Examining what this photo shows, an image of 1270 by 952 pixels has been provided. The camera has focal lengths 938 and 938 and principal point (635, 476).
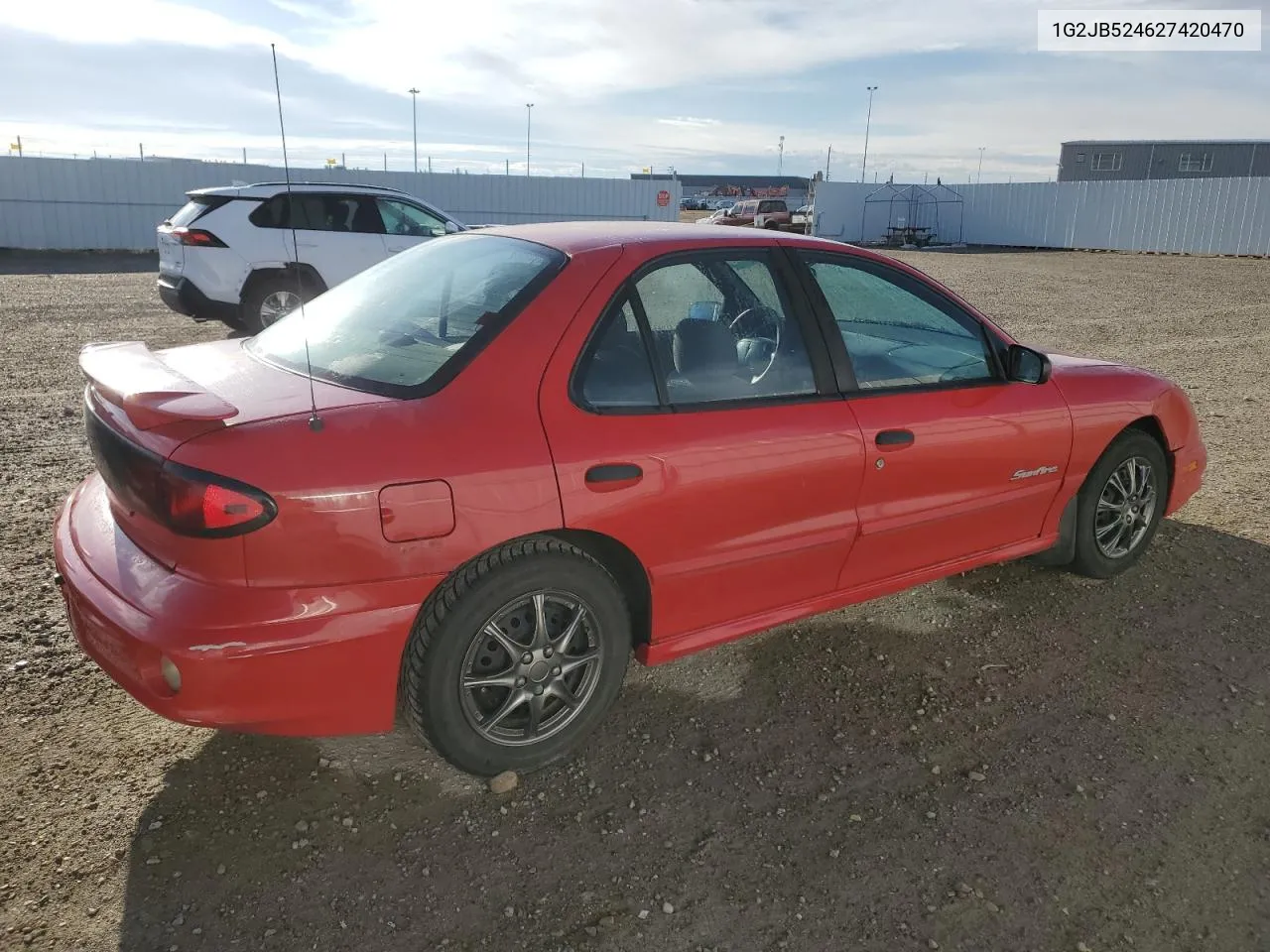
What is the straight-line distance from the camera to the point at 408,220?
1057 centimetres

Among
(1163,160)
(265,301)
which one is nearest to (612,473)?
(265,301)

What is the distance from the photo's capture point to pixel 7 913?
2186mm

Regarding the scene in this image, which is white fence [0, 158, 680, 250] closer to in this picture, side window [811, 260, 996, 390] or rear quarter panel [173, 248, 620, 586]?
side window [811, 260, 996, 390]

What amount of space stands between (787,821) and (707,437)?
111 centimetres

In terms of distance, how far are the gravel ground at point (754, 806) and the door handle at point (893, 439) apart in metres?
0.85

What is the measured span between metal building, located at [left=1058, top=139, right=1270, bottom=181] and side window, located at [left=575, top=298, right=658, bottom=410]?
48675mm

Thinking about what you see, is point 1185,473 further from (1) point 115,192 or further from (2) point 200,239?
(1) point 115,192

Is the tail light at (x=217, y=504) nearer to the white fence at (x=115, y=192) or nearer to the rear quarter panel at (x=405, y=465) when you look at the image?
the rear quarter panel at (x=405, y=465)

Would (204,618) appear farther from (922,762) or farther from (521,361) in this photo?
(922,762)

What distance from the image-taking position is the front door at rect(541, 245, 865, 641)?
2641mm

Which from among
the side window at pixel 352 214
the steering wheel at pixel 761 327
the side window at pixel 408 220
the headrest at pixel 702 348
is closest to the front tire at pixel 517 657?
the headrest at pixel 702 348

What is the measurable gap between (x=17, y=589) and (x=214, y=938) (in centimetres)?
228

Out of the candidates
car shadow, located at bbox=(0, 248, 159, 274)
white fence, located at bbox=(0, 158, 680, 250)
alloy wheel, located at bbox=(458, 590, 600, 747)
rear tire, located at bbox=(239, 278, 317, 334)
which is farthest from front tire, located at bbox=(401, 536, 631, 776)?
white fence, located at bbox=(0, 158, 680, 250)

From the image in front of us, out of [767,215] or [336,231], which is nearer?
[336,231]
